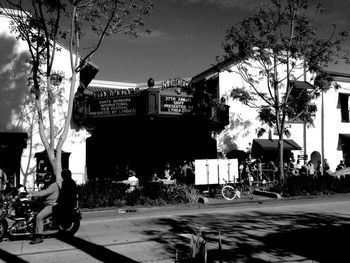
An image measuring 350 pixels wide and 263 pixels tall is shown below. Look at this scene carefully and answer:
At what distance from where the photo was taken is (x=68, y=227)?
938cm

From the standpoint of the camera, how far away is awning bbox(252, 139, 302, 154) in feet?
78.7

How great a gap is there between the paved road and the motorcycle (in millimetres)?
279

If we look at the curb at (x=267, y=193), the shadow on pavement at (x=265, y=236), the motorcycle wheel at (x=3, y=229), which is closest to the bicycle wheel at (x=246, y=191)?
the curb at (x=267, y=193)

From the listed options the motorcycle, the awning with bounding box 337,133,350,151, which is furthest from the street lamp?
the awning with bounding box 337,133,350,151

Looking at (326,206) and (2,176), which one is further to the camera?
(2,176)

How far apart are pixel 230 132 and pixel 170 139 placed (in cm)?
404

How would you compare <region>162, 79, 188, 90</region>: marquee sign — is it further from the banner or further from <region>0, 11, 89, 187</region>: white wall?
the banner

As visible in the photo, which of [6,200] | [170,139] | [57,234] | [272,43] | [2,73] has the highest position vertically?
[272,43]

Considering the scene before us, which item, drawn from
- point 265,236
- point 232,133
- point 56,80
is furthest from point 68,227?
point 232,133

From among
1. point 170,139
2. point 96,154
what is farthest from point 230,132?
point 96,154

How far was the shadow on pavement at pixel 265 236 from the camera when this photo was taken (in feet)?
23.8

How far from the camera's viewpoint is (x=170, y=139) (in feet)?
82.1

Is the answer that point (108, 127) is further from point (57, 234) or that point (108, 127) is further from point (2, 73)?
point (57, 234)

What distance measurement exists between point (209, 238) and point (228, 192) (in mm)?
8266
